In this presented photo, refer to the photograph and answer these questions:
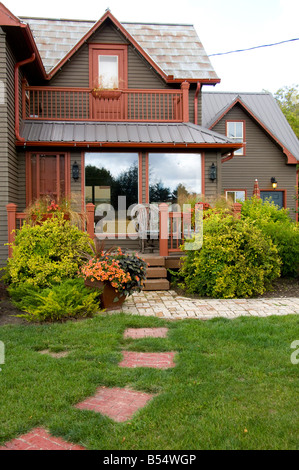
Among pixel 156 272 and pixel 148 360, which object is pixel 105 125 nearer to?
pixel 156 272

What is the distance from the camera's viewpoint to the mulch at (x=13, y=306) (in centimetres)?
529

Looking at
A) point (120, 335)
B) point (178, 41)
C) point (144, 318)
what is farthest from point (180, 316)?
point (178, 41)

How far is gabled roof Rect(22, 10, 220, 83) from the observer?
10.7 m

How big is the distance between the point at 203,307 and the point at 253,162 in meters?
12.3

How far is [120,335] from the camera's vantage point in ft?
14.5

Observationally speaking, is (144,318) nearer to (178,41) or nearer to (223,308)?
(223,308)

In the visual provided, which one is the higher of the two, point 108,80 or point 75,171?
point 108,80

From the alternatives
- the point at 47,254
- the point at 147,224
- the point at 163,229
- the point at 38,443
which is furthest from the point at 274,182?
the point at 38,443

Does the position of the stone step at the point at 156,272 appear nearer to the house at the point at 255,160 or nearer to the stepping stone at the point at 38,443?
the stepping stone at the point at 38,443

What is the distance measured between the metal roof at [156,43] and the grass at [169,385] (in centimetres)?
856

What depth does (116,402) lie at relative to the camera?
2863mm

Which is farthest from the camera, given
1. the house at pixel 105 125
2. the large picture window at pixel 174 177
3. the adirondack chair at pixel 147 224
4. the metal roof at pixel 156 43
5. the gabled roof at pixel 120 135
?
the metal roof at pixel 156 43

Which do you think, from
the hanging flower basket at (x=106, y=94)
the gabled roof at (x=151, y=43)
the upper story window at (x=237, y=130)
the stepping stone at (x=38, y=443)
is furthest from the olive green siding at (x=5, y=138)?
the upper story window at (x=237, y=130)
